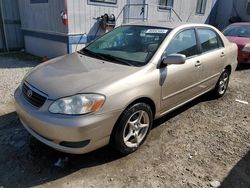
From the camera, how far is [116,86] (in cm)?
271

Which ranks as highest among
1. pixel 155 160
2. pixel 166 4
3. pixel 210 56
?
pixel 166 4

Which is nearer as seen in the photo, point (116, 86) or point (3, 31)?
point (116, 86)

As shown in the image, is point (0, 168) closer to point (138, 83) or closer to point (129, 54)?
point (138, 83)

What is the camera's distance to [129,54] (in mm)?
3396

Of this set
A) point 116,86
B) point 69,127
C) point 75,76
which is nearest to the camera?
point 69,127

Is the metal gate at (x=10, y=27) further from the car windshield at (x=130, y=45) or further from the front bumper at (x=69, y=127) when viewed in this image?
the front bumper at (x=69, y=127)

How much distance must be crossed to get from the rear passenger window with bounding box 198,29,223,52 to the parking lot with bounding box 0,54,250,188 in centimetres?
123

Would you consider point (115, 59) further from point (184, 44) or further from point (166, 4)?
point (166, 4)

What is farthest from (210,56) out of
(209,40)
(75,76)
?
(75,76)

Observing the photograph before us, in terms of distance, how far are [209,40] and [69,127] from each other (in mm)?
3151

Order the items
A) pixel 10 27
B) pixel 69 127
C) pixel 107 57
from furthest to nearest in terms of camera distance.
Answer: pixel 10 27
pixel 107 57
pixel 69 127

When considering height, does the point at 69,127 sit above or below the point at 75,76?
below

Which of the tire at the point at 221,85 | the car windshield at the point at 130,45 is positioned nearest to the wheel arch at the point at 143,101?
the car windshield at the point at 130,45

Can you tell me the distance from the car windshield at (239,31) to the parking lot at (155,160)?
501 centimetres
